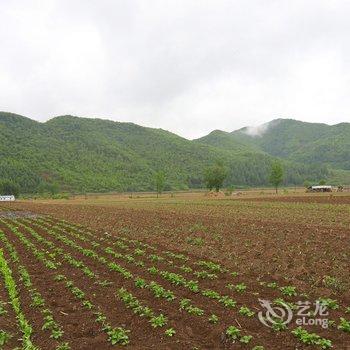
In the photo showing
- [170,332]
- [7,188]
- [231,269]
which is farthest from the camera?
[7,188]

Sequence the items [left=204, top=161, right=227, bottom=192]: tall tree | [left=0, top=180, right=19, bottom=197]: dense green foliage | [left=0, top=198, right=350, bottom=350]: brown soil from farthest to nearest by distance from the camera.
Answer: [left=0, top=180, right=19, bottom=197]: dense green foliage → [left=204, top=161, right=227, bottom=192]: tall tree → [left=0, top=198, right=350, bottom=350]: brown soil

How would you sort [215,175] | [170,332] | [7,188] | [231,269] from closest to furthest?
[170,332]
[231,269]
[215,175]
[7,188]

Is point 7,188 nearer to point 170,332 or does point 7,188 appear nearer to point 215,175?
point 215,175

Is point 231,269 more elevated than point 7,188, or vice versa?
Result: point 7,188

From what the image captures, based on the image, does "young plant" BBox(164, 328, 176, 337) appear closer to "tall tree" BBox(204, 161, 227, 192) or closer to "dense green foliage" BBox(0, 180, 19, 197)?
"tall tree" BBox(204, 161, 227, 192)

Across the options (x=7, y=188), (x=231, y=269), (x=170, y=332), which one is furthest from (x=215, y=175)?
(x=170, y=332)

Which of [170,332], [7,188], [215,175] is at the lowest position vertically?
[170,332]

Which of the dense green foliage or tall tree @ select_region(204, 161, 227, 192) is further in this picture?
the dense green foliage

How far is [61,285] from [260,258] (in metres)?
7.83

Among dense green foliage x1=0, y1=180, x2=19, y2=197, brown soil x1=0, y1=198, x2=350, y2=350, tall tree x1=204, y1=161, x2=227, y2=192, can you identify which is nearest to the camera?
brown soil x1=0, y1=198, x2=350, y2=350

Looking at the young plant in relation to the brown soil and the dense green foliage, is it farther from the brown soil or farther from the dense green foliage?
the dense green foliage

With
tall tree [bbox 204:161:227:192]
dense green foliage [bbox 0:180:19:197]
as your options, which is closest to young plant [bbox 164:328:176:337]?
tall tree [bbox 204:161:227:192]

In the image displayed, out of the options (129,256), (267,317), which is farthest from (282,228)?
(267,317)

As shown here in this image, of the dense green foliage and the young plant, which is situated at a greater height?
the dense green foliage
